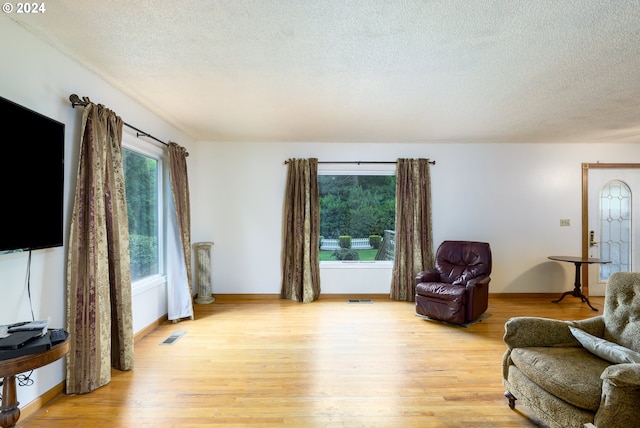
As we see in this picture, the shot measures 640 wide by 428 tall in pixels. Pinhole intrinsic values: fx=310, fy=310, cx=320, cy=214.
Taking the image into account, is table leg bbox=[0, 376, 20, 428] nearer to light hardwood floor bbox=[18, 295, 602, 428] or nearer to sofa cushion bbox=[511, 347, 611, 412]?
light hardwood floor bbox=[18, 295, 602, 428]

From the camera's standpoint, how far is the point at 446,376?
2.62 m

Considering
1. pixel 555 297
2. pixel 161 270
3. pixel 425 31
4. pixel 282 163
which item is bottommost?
pixel 555 297

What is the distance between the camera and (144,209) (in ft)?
12.2

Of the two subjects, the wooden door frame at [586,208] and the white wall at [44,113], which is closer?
the white wall at [44,113]

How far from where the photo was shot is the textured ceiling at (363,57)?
180 centimetres

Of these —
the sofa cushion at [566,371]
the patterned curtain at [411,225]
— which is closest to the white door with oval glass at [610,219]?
the patterned curtain at [411,225]

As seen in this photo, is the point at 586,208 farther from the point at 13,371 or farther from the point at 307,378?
the point at 13,371

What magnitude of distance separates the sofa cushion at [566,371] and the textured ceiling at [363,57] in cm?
205

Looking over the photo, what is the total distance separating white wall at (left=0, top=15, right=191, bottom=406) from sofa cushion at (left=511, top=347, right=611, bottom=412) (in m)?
3.25

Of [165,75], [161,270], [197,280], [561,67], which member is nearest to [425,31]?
[561,67]

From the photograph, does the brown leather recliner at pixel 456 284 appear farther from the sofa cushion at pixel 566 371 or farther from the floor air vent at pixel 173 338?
the floor air vent at pixel 173 338

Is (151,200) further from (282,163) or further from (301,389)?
(301,389)

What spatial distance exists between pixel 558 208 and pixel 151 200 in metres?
6.11

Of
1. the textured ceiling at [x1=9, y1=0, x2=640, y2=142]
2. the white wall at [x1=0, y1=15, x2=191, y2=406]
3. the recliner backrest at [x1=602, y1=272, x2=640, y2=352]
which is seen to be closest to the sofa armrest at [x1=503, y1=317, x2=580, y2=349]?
the recliner backrest at [x1=602, y1=272, x2=640, y2=352]
